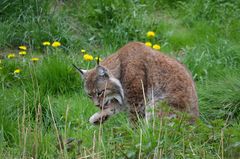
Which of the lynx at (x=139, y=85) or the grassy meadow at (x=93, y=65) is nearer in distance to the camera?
the grassy meadow at (x=93, y=65)

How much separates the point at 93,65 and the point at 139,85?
1.37 meters


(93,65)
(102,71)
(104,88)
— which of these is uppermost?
(102,71)

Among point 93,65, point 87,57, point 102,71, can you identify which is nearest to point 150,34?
point 93,65

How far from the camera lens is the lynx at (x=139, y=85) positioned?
5391mm

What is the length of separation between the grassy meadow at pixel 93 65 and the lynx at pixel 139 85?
0.14 meters

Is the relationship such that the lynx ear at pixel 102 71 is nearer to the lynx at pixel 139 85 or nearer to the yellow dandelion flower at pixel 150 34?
the lynx at pixel 139 85

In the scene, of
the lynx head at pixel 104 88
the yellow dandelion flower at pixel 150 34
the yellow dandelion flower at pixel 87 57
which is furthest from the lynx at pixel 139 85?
the yellow dandelion flower at pixel 150 34

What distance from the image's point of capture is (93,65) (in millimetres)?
6750

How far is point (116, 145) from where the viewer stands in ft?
14.1

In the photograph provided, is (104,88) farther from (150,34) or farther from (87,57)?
(150,34)

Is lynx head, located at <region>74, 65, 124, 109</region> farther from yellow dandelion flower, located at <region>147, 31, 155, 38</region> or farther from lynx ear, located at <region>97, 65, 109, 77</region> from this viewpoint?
yellow dandelion flower, located at <region>147, 31, 155, 38</region>

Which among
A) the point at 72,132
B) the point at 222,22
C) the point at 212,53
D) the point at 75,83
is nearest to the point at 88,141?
the point at 72,132

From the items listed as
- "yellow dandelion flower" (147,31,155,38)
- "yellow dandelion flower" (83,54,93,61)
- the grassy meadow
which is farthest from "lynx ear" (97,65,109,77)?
"yellow dandelion flower" (147,31,155,38)

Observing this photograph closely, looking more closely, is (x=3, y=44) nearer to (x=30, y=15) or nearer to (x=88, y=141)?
(x=30, y=15)
